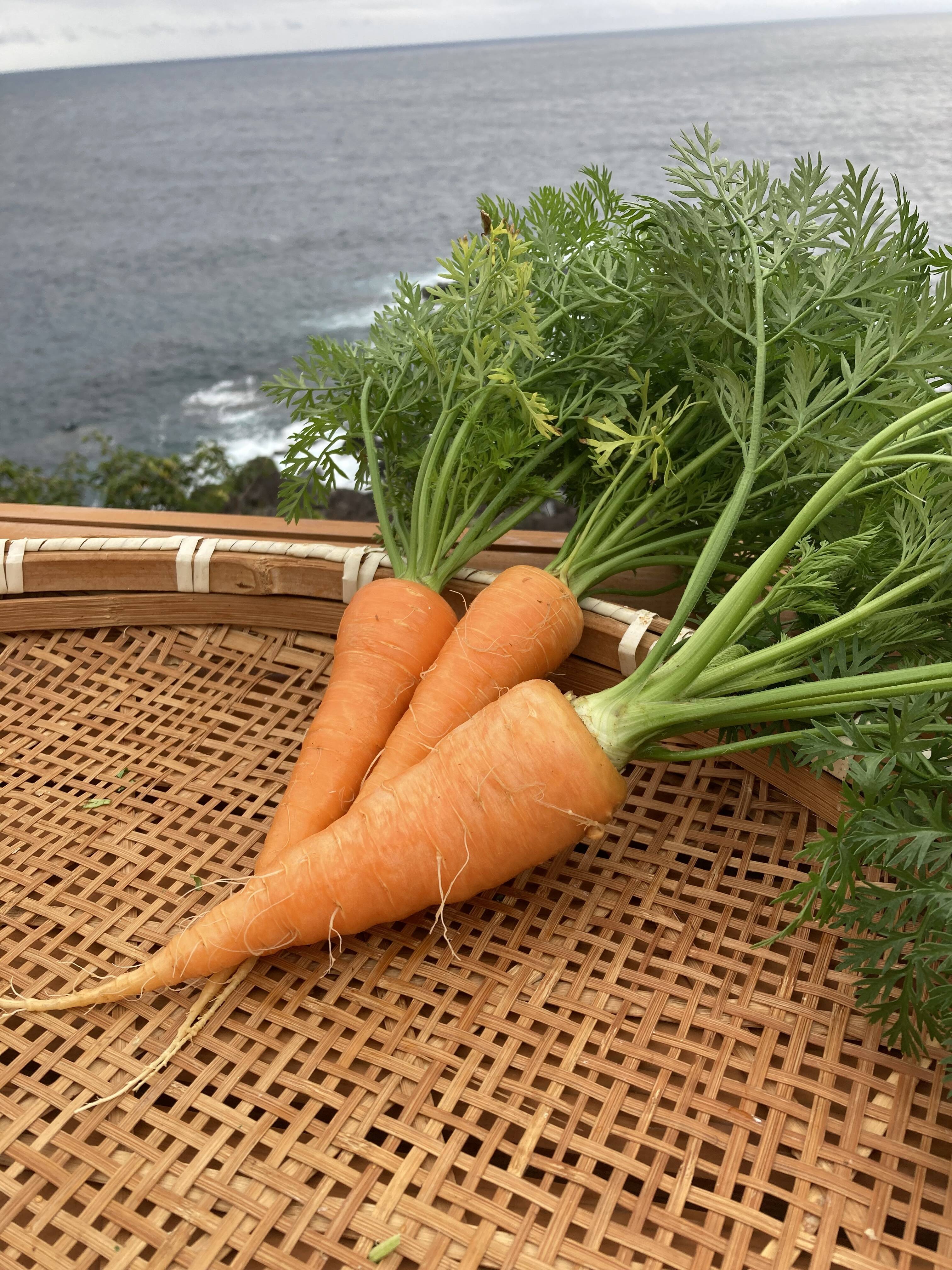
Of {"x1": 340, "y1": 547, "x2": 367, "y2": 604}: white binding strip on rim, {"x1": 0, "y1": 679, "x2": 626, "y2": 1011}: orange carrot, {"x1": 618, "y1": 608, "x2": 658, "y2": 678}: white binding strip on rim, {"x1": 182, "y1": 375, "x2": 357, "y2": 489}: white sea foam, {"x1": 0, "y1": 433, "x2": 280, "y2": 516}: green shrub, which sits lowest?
{"x1": 182, "y1": 375, "x2": 357, "y2": 489}: white sea foam

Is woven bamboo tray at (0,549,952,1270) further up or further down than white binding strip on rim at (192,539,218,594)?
further down

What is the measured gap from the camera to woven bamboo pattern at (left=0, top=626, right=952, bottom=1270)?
2.82 ft

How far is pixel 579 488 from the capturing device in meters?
1.57

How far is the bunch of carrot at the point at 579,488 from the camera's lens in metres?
1.11

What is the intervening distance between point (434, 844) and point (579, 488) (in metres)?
0.71

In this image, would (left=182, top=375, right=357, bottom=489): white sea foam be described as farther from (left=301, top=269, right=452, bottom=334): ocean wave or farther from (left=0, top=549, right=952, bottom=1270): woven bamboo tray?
(left=0, top=549, right=952, bottom=1270): woven bamboo tray

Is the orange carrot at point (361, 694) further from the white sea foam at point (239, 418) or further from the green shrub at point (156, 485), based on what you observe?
the white sea foam at point (239, 418)

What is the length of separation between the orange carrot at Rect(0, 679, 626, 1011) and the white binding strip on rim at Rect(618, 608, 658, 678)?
0.78ft

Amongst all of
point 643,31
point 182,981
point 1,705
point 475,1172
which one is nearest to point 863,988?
point 475,1172

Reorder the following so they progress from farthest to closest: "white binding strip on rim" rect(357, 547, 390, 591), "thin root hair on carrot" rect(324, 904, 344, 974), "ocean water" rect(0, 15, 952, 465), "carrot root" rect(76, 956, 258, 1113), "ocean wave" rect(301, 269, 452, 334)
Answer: "ocean wave" rect(301, 269, 452, 334)
"ocean water" rect(0, 15, 952, 465)
"white binding strip on rim" rect(357, 547, 390, 591)
"thin root hair on carrot" rect(324, 904, 344, 974)
"carrot root" rect(76, 956, 258, 1113)

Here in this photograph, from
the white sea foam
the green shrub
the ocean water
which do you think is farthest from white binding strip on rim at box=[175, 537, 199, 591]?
the white sea foam

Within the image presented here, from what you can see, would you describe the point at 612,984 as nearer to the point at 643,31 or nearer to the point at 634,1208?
the point at 634,1208

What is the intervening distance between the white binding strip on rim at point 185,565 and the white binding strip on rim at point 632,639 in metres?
0.77

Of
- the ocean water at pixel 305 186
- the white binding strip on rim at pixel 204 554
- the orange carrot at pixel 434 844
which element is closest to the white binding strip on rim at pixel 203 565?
the white binding strip on rim at pixel 204 554
